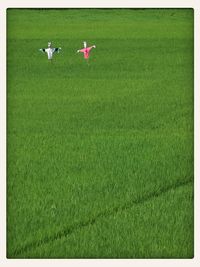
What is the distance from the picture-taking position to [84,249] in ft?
12.8

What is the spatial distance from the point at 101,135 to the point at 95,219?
0.96m

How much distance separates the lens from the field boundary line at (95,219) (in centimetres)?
→ 393

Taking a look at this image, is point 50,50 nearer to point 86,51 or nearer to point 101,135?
point 86,51

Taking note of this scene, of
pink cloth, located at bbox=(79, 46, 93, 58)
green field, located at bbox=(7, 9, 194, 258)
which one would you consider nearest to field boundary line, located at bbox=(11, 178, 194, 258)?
green field, located at bbox=(7, 9, 194, 258)

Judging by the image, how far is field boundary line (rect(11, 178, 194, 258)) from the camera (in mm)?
3932

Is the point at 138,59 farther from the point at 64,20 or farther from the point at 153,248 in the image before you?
the point at 153,248

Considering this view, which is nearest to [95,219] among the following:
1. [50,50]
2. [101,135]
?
[101,135]

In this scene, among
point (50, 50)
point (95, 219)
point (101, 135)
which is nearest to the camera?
point (95, 219)

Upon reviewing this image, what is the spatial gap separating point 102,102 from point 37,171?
39.1 inches

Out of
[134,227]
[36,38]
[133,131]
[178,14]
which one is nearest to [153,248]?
[134,227]

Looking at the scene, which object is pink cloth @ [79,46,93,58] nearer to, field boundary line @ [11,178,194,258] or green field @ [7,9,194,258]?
green field @ [7,9,194,258]

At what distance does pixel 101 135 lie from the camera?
4859 millimetres

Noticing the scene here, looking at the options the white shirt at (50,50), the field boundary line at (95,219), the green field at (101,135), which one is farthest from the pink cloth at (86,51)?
the field boundary line at (95,219)

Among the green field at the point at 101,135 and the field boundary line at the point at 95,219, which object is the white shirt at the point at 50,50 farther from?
the field boundary line at the point at 95,219
